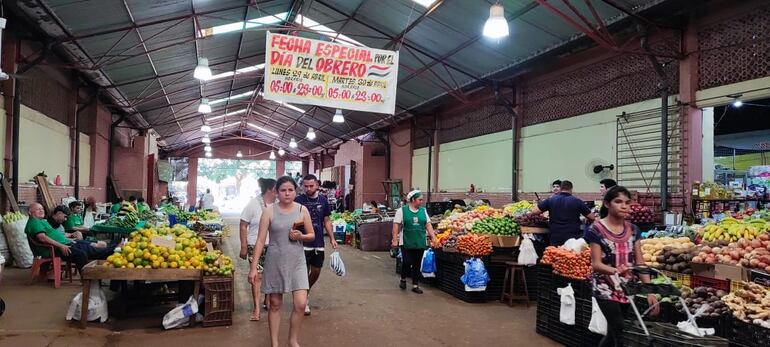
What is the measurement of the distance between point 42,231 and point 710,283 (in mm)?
8780

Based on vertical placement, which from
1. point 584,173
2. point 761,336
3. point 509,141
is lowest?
point 761,336

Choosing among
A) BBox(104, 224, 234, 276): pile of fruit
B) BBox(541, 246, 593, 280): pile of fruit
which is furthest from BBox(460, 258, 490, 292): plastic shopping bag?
BBox(104, 224, 234, 276): pile of fruit

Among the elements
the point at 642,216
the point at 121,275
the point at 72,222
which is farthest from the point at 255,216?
the point at 642,216

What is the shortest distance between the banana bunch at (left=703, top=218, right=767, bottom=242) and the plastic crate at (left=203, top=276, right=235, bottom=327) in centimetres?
577

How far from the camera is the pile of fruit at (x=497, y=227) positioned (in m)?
7.91

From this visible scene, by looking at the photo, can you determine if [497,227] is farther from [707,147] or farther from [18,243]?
[18,243]

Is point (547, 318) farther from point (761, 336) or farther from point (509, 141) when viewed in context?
point (509, 141)

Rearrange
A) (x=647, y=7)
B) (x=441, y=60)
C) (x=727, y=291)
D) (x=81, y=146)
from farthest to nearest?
(x=81, y=146)
(x=441, y=60)
(x=647, y=7)
(x=727, y=291)

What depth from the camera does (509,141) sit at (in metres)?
13.9

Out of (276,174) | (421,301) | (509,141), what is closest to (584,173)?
(509,141)

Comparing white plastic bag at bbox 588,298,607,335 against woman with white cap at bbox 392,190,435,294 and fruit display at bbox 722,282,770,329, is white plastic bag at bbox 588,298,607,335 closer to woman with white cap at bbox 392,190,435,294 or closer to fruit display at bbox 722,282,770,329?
fruit display at bbox 722,282,770,329

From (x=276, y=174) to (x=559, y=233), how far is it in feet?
117

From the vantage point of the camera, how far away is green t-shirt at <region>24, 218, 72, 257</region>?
7746 mm

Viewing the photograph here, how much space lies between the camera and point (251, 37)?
44.0ft
